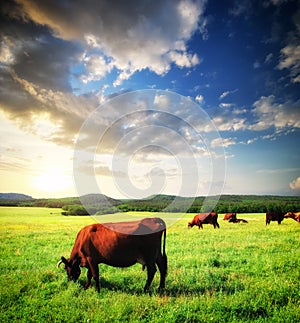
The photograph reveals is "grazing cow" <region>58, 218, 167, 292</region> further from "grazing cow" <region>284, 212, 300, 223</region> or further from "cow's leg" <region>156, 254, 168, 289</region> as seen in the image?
"grazing cow" <region>284, 212, 300, 223</region>

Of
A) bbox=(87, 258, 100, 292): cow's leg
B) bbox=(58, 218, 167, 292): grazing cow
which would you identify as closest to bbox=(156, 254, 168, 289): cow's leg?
bbox=(58, 218, 167, 292): grazing cow

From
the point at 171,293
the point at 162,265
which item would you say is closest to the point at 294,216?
the point at 162,265

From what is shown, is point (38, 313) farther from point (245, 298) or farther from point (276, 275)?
point (276, 275)

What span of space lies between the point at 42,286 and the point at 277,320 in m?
5.98

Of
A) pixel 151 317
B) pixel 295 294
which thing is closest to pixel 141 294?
pixel 151 317

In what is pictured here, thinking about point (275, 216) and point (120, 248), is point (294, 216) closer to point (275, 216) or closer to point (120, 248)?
point (275, 216)

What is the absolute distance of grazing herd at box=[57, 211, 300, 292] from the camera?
7484 millimetres

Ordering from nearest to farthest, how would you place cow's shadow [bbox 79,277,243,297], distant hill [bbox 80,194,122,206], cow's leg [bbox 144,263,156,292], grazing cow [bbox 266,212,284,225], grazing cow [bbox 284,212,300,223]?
1. cow's shadow [bbox 79,277,243,297]
2. cow's leg [bbox 144,263,156,292]
3. distant hill [bbox 80,194,122,206]
4. grazing cow [bbox 266,212,284,225]
5. grazing cow [bbox 284,212,300,223]

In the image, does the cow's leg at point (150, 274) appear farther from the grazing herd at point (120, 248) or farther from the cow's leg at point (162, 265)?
the cow's leg at point (162, 265)

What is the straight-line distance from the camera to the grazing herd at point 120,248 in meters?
7.48

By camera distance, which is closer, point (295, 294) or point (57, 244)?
point (295, 294)

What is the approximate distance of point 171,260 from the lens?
1035cm

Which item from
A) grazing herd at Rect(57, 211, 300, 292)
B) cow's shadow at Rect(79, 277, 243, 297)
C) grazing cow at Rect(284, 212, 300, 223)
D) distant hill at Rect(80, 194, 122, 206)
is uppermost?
distant hill at Rect(80, 194, 122, 206)

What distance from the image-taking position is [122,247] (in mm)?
7504
